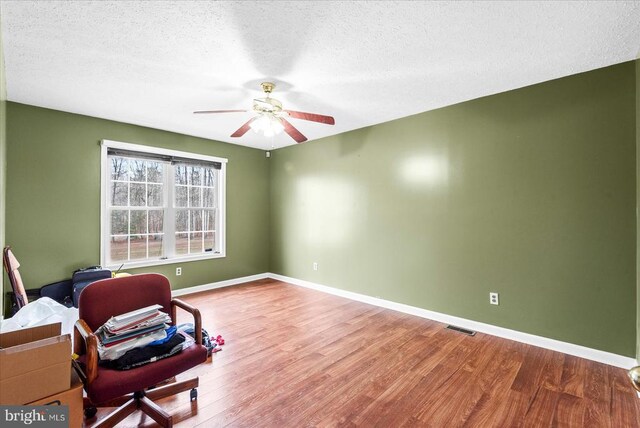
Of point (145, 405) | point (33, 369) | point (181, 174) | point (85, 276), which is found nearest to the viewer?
point (33, 369)

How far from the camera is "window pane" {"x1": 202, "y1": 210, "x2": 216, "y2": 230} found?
17.2 ft

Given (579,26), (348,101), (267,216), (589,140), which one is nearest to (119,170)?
(267,216)

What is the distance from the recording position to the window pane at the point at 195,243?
5.07 metres

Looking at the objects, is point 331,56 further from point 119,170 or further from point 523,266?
point 119,170

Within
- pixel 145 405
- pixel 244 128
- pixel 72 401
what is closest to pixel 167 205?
pixel 244 128

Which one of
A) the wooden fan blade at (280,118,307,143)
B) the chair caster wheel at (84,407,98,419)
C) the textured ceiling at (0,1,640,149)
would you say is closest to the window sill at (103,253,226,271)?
the textured ceiling at (0,1,640,149)

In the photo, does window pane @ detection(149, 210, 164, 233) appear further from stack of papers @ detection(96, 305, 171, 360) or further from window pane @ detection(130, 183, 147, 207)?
stack of papers @ detection(96, 305, 171, 360)

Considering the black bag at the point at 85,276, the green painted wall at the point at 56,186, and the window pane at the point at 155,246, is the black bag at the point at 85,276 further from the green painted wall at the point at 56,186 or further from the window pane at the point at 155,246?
the window pane at the point at 155,246

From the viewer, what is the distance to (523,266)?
3.08 meters

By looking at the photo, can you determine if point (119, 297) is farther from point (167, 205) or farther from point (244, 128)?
point (167, 205)

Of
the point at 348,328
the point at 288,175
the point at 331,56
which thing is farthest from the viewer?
the point at 288,175

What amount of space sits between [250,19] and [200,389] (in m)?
2.68

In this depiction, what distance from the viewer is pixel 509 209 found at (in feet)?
10.4

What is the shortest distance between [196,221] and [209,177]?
80 centimetres
